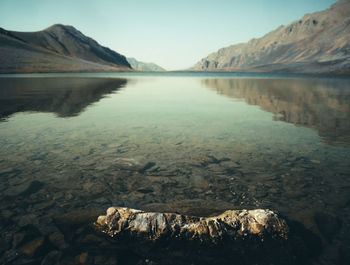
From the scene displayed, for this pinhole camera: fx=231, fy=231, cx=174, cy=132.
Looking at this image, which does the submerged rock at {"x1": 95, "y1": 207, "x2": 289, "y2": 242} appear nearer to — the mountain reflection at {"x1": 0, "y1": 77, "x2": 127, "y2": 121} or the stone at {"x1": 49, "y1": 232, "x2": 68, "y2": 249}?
the stone at {"x1": 49, "y1": 232, "x2": 68, "y2": 249}

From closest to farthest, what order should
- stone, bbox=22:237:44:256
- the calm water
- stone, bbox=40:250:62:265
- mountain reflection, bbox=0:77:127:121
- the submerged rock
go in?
stone, bbox=40:250:62:265
stone, bbox=22:237:44:256
the submerged rock
the calm water
mountain reflection, bbox=0:77:127:121

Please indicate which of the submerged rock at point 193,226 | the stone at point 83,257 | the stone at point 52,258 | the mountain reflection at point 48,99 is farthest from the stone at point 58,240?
the mountain reflection at point 48,99

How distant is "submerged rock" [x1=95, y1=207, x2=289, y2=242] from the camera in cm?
511

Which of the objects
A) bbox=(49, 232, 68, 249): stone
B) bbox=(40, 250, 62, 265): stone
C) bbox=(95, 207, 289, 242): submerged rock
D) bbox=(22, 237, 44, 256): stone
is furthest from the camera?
bbox=(95, 207, 289, 242): submerged rock

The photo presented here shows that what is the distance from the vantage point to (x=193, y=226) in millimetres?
5230

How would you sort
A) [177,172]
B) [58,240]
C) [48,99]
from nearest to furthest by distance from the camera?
[58,240] < [177,172] < [48,99]

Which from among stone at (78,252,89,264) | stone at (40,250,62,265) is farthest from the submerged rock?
stone at (40,250,62,265)

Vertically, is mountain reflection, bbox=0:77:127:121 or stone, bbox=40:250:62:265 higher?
stone, bbox=40:250:62:265

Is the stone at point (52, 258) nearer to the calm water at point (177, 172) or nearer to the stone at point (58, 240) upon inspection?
the stone at point (58, 240)

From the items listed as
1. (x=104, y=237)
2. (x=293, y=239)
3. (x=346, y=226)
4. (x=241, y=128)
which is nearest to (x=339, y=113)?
(x=241, y=128)

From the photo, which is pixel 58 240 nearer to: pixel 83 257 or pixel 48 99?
pixel 83 257

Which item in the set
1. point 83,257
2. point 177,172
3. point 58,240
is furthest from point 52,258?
point 177,172

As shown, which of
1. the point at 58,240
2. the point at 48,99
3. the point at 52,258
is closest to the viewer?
the point at 52,258

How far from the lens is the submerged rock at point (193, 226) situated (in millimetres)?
5109
